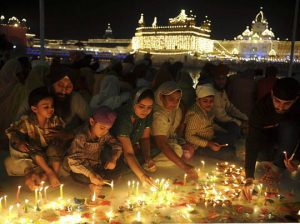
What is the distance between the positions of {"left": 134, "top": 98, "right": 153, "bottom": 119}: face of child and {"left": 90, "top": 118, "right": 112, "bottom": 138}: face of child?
501 millimetres

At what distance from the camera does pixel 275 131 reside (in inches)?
165

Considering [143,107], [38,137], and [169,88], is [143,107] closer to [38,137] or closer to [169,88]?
[169,88]

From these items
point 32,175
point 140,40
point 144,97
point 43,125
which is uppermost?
point 140,40

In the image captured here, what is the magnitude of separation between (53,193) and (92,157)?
532 mm

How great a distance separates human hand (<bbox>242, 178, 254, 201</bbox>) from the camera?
3.49 metres

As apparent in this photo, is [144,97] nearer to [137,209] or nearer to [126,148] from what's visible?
[126,148]

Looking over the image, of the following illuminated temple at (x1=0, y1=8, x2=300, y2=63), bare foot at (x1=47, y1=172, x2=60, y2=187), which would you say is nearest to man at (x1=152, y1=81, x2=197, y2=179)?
bare foot at (x1=47, y1=172, x2=60, y2=187)

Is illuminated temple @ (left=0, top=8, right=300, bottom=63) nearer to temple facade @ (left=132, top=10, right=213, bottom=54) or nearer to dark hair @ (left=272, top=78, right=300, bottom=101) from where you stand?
temple facade @ (left=132, top=10, right=213, bottom=54)

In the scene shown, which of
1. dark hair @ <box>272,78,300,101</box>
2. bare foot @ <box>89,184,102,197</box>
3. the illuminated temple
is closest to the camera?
dark hair @ <box>272,78,300,101</box>

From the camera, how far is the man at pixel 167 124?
418cm

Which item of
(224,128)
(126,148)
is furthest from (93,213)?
(224,128)

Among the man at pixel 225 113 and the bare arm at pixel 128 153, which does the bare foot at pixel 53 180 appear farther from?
the man at pixel 225 113

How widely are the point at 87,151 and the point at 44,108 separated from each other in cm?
62

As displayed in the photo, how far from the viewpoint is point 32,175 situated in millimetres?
3590
